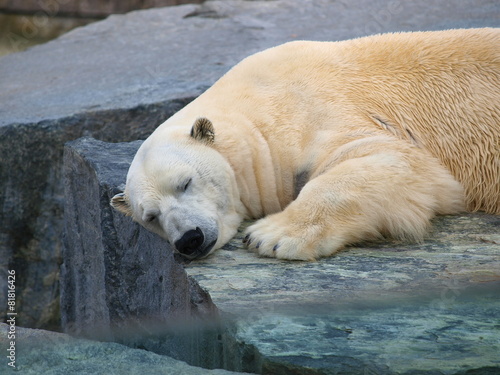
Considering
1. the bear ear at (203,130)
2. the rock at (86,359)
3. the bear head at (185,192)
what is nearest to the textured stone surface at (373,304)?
the bear head at (185,192)

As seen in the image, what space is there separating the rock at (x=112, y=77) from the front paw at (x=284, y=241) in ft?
7.89

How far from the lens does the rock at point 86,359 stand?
2.12 meters

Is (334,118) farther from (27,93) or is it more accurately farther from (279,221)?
(27,93)

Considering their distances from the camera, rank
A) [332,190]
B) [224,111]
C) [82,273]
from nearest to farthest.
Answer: [332,190] < [224,111] < [82,273]

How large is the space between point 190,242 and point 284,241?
35 cm

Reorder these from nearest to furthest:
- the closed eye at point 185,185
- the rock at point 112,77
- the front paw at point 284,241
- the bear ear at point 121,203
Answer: the front paw at point 284,241
the closed eye at point 185,185
the bear ear at point 121,203
the rock at point 112,77

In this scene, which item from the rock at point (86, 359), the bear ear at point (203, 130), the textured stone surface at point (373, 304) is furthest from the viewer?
the bear ear at point (203, 130)

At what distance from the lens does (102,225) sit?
3703 mm

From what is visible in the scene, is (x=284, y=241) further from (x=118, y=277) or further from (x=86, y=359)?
(x=118, y=277)

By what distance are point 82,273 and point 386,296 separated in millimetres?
2342

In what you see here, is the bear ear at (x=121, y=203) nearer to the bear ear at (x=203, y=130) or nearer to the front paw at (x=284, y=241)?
the bear ear at (x=203, y=130)

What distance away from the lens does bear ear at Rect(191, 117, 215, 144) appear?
121 inches

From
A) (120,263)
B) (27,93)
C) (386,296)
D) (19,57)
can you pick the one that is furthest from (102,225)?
(19,57)

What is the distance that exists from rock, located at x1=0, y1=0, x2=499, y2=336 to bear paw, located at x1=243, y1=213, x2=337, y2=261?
7.96 ft
